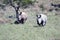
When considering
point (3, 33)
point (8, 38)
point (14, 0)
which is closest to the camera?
point (8, 38)

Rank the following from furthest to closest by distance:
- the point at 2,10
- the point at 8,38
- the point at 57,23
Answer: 1. the point at 2,10
2. the point at 57,23
3. the point at 8,38

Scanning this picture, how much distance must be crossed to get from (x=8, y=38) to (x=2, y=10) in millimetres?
13515

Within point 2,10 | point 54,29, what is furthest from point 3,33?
point 2,10

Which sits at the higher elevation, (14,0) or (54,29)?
(14,0)

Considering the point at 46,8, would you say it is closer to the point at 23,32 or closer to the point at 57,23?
the point at 57,23

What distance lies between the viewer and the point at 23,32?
16938mm

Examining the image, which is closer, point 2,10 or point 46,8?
point 2,10

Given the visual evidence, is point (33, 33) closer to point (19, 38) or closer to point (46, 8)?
point (19, 38)

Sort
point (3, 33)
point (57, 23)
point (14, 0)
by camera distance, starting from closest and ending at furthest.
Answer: point (3, 33) < point (57, 23) < point (14, 0)

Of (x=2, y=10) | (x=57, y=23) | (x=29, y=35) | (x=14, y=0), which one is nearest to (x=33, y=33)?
(x=29, y=35)

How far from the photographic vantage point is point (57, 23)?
2162 centimetres

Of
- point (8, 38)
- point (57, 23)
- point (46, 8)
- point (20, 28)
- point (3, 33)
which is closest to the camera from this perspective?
point (8, 38)

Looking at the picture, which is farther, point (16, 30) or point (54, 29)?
point (54, 29)

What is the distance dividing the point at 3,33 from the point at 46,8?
47.7ft
